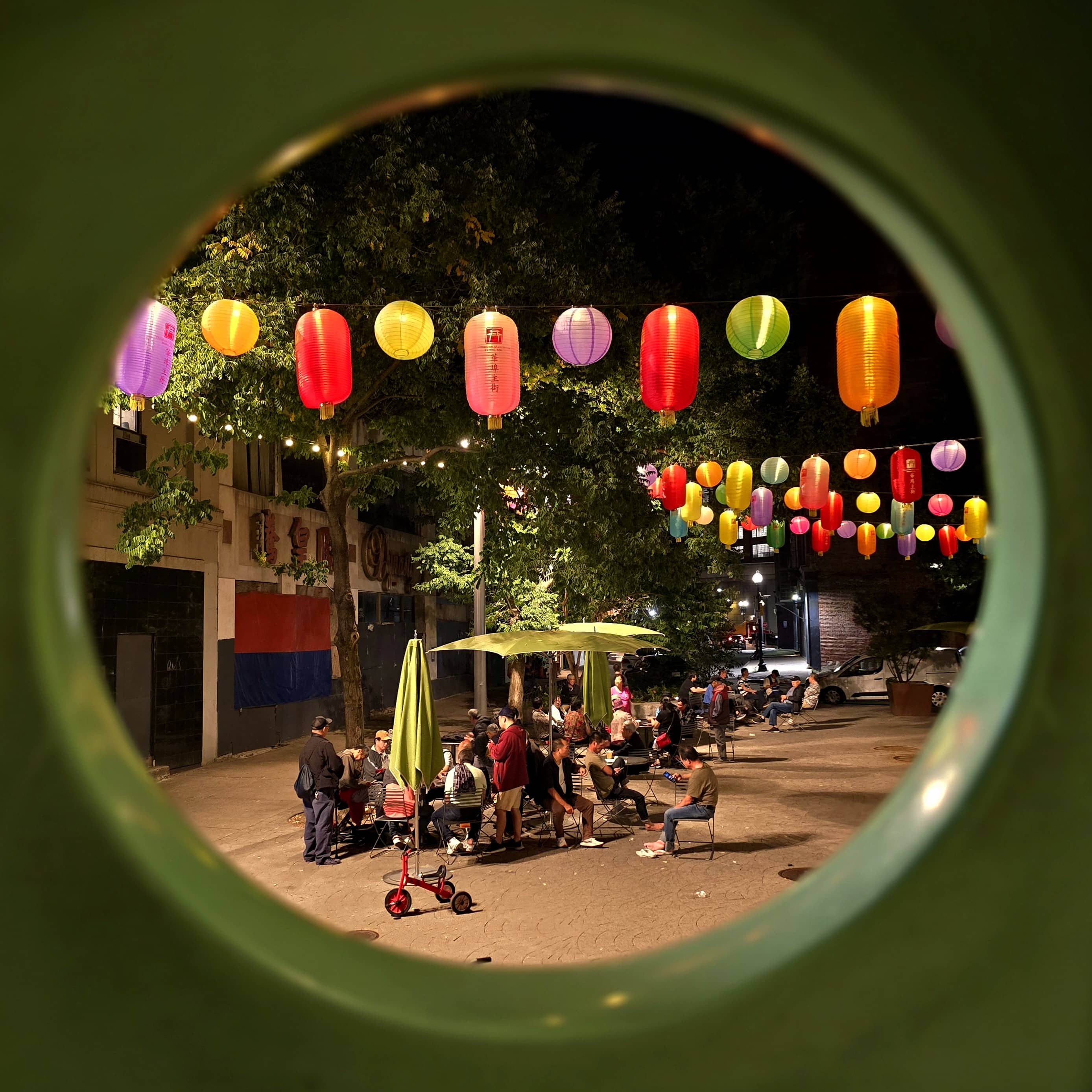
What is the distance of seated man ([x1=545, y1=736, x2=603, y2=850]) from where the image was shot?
9.84 m

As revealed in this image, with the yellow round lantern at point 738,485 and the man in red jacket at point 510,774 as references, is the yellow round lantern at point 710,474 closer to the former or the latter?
the yellow round lantern at point 738,485

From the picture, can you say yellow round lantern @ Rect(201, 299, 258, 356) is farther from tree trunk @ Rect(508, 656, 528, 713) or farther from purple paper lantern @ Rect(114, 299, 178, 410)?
tree trunk @ Rect(508, 656, 528, 713)

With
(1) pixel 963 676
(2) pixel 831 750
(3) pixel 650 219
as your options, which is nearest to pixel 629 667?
(2) pixel 831 750

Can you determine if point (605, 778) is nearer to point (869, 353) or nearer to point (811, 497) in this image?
point (869, 353)

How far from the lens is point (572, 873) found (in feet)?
28.4

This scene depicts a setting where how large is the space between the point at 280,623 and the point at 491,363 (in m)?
11.9

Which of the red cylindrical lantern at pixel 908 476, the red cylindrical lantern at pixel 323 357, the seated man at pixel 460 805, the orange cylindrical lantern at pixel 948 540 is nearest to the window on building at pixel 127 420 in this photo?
the red cylindrical lantern at pixel 323 357

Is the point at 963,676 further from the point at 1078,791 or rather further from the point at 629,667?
the point at 629,667

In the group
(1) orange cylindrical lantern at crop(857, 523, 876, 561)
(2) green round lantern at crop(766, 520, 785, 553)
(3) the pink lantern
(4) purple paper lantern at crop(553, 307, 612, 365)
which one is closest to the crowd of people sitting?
(4) purple paper lantern at crop(553, 307, 612, 365)

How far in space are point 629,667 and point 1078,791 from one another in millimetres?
24316

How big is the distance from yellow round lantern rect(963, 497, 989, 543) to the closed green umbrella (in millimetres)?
9070

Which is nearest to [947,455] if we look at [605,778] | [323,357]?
[605,778]

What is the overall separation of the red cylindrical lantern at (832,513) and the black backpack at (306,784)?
12.0 metres

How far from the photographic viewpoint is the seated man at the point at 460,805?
9102mm
